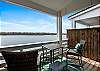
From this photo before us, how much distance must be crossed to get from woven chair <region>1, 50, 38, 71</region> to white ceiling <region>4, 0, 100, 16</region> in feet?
8.07

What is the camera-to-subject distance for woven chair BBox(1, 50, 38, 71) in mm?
1961

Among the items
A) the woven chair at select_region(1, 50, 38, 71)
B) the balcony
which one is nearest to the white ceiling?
the balcony

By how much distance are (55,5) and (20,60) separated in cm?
469

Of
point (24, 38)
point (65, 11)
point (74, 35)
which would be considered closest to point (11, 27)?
point (24, 38)

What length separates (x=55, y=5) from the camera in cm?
621

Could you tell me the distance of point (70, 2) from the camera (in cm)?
671

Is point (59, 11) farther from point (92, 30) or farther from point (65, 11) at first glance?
point (92, 30)

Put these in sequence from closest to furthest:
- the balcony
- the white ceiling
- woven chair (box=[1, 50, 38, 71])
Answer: woven chair (box=[1, 50, 38, 71]) → the white ceiling → the balcony

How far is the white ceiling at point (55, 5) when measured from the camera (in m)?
4.67

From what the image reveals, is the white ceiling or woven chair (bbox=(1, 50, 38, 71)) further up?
the white ceiling

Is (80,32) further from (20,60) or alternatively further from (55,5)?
(20,60)

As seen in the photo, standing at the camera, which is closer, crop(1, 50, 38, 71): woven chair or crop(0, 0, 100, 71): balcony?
crop(1, 50, 38, 71): woven chair

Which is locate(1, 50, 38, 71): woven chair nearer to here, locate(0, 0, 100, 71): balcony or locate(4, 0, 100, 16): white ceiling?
→ locate(0, 0, 100, 71): balcony

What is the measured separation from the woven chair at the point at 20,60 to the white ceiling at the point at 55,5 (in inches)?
96.8
